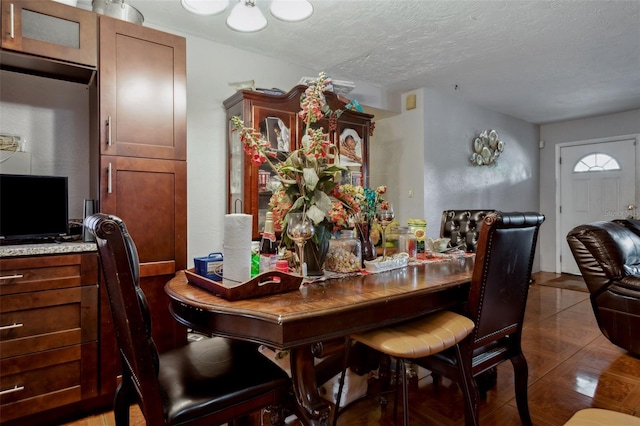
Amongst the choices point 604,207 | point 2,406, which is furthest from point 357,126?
point 604,207

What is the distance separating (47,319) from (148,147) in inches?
41.5

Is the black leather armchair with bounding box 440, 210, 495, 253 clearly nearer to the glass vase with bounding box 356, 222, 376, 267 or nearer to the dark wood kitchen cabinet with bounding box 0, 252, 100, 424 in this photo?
the glass vase with bounding box 356, 222, 376, 267

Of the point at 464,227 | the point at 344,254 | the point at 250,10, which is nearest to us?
the point at 344,254

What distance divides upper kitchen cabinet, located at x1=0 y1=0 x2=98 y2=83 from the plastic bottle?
144 centimetres

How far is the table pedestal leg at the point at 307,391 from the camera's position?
1.12 metres

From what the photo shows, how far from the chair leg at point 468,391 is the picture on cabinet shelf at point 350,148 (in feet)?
7.06

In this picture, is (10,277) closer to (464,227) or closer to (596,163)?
Answer: (464,227)

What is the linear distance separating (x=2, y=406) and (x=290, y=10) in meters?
2.45

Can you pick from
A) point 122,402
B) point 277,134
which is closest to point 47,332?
point 122,402

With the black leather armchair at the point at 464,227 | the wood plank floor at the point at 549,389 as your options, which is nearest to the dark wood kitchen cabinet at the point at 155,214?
the wood plank floor at the point at 549,389

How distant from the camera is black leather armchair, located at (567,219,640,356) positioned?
254 cm

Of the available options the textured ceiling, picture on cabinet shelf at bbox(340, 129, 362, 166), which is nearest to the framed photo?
picture on cabinet shelf at bbox(340, 129, 362, 166)

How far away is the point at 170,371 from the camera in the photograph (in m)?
1.20

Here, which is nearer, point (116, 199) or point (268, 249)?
point (268, 249)
